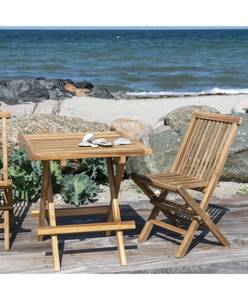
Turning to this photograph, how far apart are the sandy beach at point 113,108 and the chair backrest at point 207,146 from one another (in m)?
7.75

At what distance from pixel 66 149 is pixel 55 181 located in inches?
84.4

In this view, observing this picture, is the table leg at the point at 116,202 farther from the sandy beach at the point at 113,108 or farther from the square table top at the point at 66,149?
the sandy beach at the point at 113,108

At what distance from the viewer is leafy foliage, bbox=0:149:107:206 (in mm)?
6348

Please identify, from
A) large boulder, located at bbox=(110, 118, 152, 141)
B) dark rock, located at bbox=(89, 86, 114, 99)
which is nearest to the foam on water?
dark rock, located at bbox=(89, 86, 114, 99)

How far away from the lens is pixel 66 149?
4.61 m

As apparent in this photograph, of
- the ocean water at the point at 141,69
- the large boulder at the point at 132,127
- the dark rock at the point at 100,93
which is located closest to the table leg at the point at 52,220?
the large boulder at the point at 132,127

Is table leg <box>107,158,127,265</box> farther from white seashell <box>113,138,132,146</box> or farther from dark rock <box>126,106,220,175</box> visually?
dark rock <box>126,106,220,175</box>

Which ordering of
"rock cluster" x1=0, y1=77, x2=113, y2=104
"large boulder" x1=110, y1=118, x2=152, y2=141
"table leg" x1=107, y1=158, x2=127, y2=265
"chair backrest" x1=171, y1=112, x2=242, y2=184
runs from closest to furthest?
"table leg" x1=107, y1=158, x2=127, y2=265 → "chair backrest" x1=171, y1=112, x2=242, y2=184 → "large boulder" x1=110, y1=118, x2=152, y2=141 → "rock cluster" x1=0, y1=77, x2=113, y2=104

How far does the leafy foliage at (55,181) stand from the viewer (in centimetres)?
635

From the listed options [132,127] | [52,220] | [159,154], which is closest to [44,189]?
[52,220]

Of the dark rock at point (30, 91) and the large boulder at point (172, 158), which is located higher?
the large boulder at point (172, 158)

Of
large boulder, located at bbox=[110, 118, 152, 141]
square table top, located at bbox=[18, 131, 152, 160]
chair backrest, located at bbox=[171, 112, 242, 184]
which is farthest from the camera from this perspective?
large boulder, located at bbox=[110, 118, 152, 141]

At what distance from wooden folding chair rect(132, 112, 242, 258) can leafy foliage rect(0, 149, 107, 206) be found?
117cm
